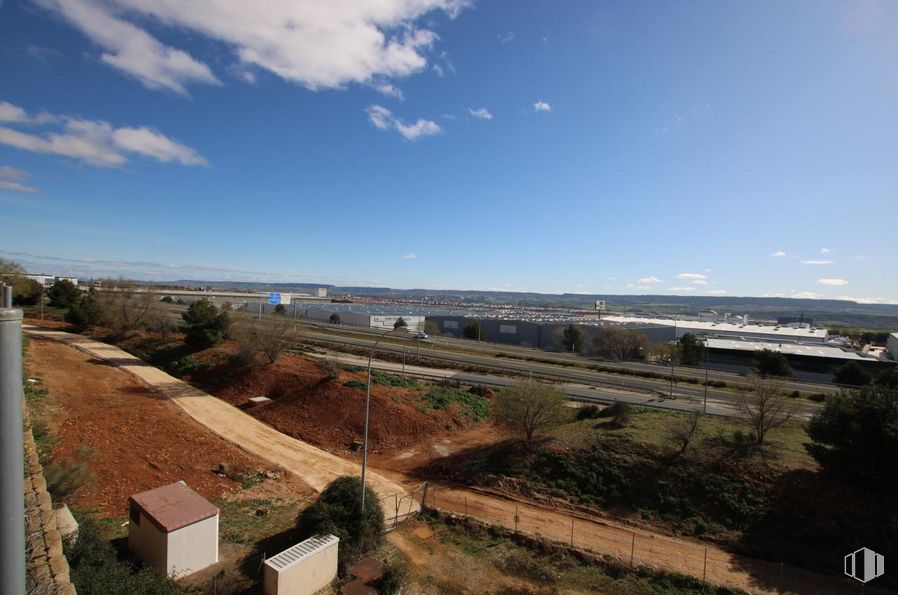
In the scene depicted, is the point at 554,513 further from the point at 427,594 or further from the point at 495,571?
the point at 427,594

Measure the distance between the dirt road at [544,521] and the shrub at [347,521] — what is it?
253 centimetres

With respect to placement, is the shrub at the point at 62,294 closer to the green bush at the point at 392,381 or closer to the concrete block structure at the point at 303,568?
the green bush at the point at 392,381

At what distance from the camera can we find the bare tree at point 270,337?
131 feet

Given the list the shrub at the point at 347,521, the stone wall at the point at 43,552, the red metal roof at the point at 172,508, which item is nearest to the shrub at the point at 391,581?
the shrub at the point at 347,521

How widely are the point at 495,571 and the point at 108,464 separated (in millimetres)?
17201

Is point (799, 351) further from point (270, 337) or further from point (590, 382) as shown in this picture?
point (270, 337)

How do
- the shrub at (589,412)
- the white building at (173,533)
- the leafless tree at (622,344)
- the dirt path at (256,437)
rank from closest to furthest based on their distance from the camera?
the white building at (173,533) < the dirt path at (256,437) < the shrub at (589,412) < the leafless tree at (622,344)

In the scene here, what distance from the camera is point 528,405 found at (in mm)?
26516

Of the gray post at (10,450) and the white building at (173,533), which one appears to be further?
the white building at (173,533)

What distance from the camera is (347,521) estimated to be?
1659cm

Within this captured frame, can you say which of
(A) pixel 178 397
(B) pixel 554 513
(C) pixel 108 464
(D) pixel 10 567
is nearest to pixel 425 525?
(B) pixel 554 513

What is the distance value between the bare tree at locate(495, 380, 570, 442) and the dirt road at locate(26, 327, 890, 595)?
5401 mm

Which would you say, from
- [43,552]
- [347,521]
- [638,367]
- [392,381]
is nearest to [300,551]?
[347,521]

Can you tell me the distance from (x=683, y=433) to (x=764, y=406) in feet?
17.0
